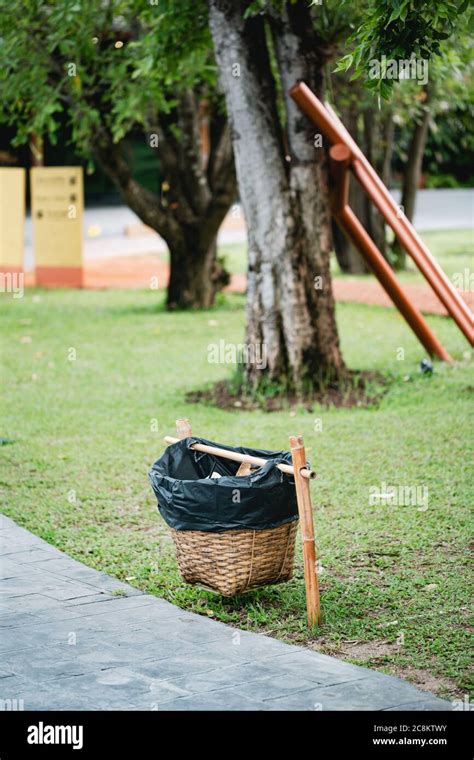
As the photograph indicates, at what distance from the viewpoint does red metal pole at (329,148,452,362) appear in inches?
406

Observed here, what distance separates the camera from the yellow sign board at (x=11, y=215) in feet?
64.4

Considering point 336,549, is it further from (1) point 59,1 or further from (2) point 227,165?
(2) point 227,165

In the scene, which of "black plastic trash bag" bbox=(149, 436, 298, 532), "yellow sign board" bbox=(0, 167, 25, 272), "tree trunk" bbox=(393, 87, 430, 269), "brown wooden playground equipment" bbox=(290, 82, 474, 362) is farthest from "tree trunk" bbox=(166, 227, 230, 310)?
"black plastic trash bag" bbox=(149, 436, 298, 532)

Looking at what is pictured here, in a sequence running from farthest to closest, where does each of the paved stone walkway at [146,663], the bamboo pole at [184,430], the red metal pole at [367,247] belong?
the red metal pole at [367,247] → the bamboo pole at [184,430] → the paved stone walkway at [146,663]

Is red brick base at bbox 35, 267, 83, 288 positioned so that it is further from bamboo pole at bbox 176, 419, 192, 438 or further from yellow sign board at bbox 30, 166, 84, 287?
bamboo pole at bbox 176, 419, 192, 438

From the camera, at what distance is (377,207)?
10.4 metres

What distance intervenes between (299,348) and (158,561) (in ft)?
13.6

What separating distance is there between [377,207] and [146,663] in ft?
21.4

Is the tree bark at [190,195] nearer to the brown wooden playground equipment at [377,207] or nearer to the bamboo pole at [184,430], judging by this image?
the brown wooden playground equipment at [377,207]

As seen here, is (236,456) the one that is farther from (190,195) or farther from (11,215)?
(11,215)

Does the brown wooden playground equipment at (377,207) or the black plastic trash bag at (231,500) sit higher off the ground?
the brown wooden playground equipment at (377,207)

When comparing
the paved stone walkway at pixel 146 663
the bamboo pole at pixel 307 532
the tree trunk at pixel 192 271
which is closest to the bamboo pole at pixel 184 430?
the paved stone walkway at pixel 146 663

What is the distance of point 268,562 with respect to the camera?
5.52 meters

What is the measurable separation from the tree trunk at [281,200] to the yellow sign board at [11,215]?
10.3 m
